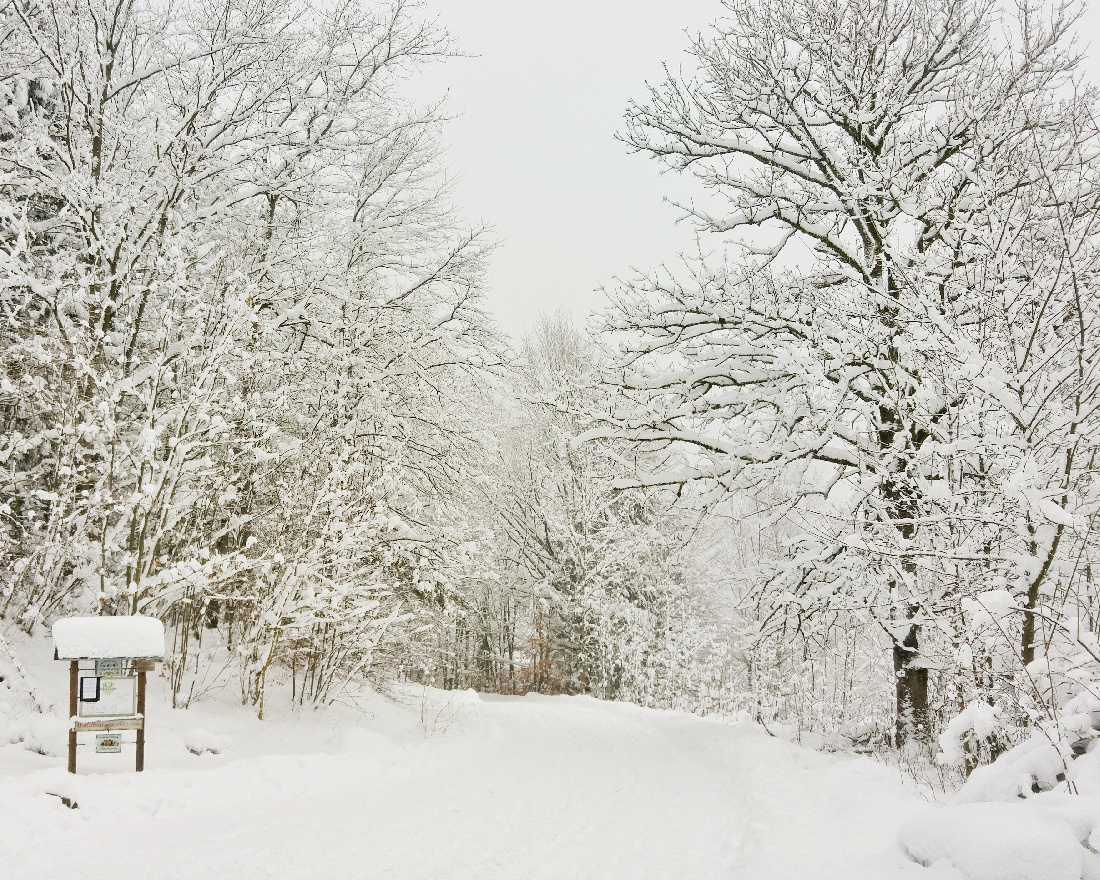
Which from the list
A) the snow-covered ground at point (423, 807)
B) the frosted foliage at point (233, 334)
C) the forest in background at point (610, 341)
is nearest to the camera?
the snow-covered ground at point (423, 807)

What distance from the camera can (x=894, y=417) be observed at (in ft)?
28.3

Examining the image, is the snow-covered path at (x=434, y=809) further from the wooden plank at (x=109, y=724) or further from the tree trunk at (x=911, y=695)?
the tree trunk at (x=911, y=695)

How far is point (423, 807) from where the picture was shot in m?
6.97

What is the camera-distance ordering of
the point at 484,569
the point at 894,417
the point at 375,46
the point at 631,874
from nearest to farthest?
the point at 631,874 → the point at 894,417 → the point at 375,46 → the point at 484,569

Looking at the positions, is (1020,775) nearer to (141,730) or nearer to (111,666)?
(141,730)

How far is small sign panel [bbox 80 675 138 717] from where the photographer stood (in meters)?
6.87

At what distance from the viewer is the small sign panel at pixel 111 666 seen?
6949mm

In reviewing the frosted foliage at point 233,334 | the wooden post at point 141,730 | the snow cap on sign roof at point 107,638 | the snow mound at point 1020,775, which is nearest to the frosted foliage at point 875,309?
the snow mound at point 1020,775

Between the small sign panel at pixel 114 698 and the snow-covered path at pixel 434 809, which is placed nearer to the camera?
the snow-covered path at pixel 434 809

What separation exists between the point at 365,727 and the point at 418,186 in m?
10.0

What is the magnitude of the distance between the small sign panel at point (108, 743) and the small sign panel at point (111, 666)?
56 centimetres

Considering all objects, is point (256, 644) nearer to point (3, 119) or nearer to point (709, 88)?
point (3, 119)

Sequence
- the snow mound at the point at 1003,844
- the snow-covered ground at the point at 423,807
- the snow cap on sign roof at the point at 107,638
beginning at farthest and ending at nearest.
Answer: the snow cap on sign roof at the point at 107,638 → the snow-covered ground at the point at 423,807 → the snow mound at the point at 1003,844

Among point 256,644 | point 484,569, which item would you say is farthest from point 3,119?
point 484,569
